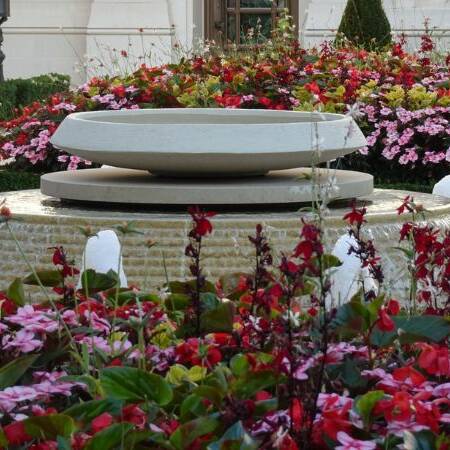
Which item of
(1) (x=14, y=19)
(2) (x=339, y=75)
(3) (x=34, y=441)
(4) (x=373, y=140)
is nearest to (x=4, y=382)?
Result: (3) (x=34, y=441)

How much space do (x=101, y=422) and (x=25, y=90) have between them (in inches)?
553

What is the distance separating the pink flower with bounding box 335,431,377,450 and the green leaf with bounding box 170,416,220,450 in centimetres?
22

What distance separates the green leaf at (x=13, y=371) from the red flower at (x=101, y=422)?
0.29 m

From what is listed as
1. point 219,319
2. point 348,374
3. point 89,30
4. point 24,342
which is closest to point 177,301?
point 219,319

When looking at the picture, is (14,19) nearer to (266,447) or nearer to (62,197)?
(62,197)

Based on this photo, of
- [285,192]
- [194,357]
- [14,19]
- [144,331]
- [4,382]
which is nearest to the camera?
[4,382]

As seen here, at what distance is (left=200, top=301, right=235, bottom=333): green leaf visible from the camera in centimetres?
308

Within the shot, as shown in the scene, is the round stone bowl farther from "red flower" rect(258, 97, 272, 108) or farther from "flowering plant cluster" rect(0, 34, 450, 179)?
"red flower" rect(258, 97, 272, 108)

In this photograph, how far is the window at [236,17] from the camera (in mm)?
21484

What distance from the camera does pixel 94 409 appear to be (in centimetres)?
251

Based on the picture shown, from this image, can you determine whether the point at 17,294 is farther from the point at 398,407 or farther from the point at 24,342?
the point at 398,407

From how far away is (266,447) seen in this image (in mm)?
2254

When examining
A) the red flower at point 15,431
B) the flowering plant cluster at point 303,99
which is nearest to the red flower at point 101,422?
the red flower at point 15,431

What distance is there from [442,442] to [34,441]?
28.9 inches
